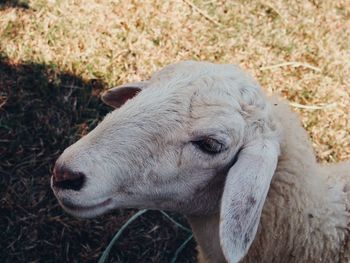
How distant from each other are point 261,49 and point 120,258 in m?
2.60

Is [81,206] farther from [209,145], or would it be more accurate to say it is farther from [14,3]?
[14,3]

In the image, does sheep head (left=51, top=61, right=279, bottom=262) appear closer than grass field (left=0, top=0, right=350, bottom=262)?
Yes

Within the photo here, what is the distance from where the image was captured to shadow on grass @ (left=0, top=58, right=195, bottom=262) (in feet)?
11.8

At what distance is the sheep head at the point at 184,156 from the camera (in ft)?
7.23

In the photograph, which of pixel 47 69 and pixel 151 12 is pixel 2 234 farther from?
pixel 151 12

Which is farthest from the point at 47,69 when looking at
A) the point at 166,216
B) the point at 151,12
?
the point at 166,216

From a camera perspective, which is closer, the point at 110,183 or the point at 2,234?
the point at 110,183

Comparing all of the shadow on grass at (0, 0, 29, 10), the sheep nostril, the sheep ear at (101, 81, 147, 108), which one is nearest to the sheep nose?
the sheep nostril

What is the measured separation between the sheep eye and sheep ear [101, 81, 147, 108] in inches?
24.2

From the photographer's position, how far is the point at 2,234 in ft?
11.7

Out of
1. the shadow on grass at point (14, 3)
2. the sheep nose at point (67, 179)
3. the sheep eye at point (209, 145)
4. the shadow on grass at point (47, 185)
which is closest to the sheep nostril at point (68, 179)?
the sheep nose at point (67, 179)

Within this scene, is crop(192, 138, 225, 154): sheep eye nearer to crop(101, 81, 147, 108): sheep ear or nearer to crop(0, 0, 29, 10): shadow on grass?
crop(101, 81, 147, 108): sheep ear

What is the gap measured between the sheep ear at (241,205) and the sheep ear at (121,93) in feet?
2.73

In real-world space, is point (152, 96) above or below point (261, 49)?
above
